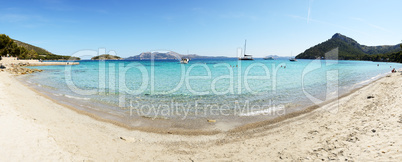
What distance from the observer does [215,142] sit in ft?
27.2

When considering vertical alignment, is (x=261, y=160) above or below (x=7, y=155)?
below

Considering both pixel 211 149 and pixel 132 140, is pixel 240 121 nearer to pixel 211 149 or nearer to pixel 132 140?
pixel 211 149

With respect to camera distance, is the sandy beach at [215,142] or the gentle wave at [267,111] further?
the gentle wave at [267,111]

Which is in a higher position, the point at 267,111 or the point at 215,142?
the point at 267,111

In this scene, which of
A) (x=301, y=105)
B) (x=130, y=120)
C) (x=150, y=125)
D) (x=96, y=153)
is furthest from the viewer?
(x=301, y=105)

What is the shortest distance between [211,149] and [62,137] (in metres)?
6.63

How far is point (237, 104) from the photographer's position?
15281 millimetres

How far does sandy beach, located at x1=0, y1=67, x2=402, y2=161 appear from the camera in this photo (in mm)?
5891

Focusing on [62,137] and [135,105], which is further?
[135,105]

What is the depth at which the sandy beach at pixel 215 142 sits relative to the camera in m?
5.89

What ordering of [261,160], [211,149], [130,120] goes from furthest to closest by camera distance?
1. [130,120]
2. [211,149]
3. [261,160]

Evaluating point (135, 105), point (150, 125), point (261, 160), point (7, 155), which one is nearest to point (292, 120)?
point (261, 160)

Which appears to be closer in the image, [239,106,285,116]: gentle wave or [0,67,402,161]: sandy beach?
[0,67,402,161]: sandy beach

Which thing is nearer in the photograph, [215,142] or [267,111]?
[215,142]
